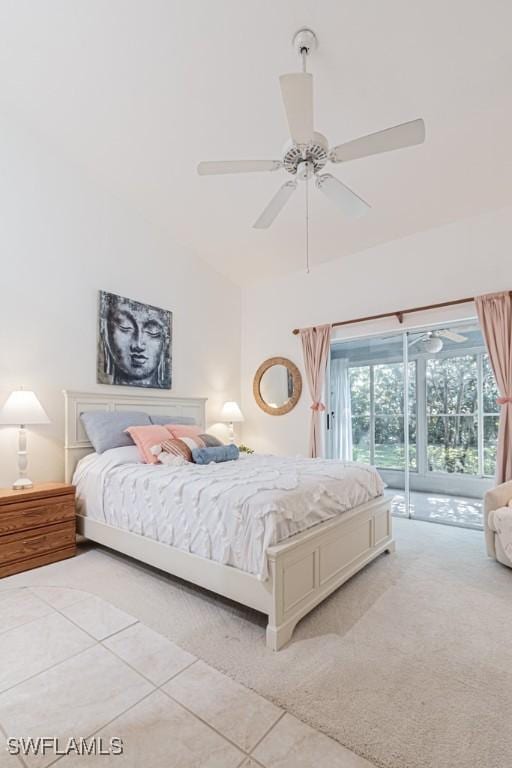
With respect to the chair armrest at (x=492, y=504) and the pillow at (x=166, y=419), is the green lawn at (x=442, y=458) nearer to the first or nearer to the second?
the chair armrest at (x=492, y=504)

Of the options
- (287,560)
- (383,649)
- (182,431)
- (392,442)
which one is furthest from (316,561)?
(392,442)

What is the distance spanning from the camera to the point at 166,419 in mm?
4270

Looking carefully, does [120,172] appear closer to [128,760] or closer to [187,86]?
[187,86]

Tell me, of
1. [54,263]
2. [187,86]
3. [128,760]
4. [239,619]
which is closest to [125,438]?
[54,263]

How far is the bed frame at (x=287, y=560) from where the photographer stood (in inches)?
75.7

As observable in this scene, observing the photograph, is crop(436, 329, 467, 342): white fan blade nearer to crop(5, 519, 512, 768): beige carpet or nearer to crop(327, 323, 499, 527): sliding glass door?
crop(327, 323, 499, 527): sliding glass door

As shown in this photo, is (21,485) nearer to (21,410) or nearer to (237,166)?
(21,410)

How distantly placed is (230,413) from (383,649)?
3612 mm

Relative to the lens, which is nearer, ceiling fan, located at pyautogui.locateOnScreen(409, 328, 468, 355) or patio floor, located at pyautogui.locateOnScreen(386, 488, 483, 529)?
patio floor, located at pyautogui.locateOnScreen(386, 488, 483, 529)

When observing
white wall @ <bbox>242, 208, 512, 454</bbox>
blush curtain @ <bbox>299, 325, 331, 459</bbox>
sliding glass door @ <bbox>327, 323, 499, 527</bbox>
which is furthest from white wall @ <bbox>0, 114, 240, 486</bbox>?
sliding glass door @ <bbox>327, 323, 499, 527</bbox>

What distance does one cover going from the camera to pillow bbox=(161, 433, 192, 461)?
329 centimetres

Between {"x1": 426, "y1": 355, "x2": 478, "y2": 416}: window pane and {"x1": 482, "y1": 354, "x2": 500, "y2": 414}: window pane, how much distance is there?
0.43 ft

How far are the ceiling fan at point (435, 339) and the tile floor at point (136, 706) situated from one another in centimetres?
397

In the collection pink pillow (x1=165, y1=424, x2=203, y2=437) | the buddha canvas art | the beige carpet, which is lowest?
the beige carpet
